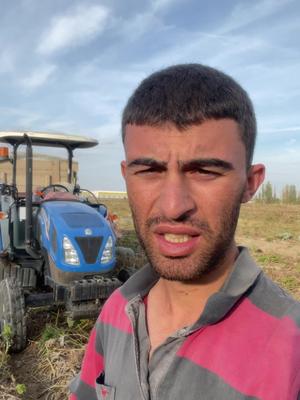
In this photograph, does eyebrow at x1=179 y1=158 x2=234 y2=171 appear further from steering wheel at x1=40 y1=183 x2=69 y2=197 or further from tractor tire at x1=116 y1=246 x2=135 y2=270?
steering wheel at x1=40 y1=183 x2=69 y2=197

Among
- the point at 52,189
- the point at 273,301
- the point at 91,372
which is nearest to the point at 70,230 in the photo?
the point at 52,189

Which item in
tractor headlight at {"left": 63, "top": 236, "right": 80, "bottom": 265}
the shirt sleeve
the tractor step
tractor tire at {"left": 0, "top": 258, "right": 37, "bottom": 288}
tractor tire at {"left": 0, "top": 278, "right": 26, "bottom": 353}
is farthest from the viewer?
tractor tire at {"left": 0, "top": 258, "right": 37, "bottom": 288}

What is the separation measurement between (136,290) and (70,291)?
2.64 meters

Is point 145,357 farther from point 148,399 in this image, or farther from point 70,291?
point 70,291

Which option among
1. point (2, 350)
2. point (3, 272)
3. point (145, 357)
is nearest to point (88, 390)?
point (145, 357)

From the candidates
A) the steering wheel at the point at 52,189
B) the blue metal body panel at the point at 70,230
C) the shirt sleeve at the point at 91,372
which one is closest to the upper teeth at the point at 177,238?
the shirt sleeve at the point at 91,372

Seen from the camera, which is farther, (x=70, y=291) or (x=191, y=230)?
(x=70, y=291)

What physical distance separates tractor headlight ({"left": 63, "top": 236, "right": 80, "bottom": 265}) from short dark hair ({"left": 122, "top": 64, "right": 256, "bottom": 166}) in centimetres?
322

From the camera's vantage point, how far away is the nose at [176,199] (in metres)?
1.17

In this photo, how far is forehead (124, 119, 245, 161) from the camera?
3.92 ft

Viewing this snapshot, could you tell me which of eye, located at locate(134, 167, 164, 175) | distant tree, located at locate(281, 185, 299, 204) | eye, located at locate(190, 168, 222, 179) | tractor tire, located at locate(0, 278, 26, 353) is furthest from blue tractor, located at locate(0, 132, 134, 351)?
distant tree, located at locate(281, 185, 299, 204)

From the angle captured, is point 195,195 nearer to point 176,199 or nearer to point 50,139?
point 176,199

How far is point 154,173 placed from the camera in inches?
50.5

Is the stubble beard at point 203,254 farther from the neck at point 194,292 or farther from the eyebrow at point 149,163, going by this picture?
the eyebrow at point 149,163
